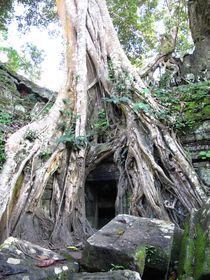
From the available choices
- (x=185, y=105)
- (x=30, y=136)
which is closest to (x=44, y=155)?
(x=30, y=136)

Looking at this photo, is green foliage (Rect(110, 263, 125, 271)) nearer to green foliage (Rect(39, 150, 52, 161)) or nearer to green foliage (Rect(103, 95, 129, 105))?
green foliage (Rect(39, 150, 52, 161))

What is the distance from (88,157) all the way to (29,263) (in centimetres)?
214

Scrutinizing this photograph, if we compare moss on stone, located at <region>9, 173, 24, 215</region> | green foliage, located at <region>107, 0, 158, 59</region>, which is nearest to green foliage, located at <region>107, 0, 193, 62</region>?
green foliage, located at <region>107, 0, 158, 59</region>

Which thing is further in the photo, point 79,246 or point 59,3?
point 59,3

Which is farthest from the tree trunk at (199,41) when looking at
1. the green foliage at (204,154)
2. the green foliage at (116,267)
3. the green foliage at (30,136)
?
the green foliage at (116,267)

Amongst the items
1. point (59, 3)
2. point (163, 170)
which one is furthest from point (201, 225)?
point (59, 3)

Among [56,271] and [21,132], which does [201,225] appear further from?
[21,132]

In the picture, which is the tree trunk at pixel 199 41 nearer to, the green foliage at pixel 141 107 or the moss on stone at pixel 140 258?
the green foliage at pixel 141 107

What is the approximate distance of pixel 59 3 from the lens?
564 cm

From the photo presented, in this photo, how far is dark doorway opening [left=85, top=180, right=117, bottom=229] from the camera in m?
4.07

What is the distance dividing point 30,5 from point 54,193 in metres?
7.54

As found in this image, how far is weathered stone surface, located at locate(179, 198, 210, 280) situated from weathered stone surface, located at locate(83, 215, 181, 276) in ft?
0.29

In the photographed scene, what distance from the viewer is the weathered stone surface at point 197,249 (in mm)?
1636

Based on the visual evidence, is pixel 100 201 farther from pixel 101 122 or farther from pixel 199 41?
pixel 199 41
